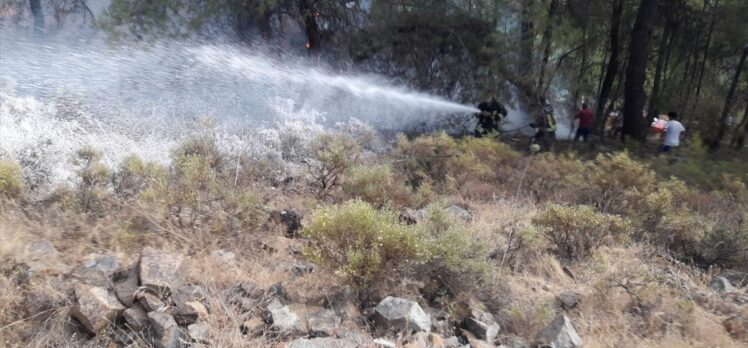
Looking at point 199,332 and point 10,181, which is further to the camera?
point 10,181

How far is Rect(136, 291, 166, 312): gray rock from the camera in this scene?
3041mm

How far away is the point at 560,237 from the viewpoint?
513cm

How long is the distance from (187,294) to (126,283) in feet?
1.27

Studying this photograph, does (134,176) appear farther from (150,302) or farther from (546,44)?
(546,44)

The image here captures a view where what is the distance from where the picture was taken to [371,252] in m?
A: 3.55

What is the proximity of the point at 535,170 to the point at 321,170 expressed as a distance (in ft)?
10.7

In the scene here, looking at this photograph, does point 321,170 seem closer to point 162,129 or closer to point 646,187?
point 162,129

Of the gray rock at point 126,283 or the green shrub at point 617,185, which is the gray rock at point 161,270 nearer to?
the gray rock at point 126,283

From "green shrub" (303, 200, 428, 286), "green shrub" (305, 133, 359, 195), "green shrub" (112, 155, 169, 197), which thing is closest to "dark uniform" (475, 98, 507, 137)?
"green shrub" (305, 133, 359, 195)

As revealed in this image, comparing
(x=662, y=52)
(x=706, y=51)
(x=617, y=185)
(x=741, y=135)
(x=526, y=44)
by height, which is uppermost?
(x=706, y=51)

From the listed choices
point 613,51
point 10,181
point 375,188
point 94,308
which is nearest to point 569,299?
point 375,188

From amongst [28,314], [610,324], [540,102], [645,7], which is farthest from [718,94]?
[28,314]

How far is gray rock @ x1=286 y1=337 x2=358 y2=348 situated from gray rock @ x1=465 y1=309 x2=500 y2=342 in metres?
0.89

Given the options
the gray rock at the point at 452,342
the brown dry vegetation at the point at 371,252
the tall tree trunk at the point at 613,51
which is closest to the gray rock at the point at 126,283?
the brown dry vegetation at the point at 371,252
